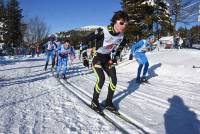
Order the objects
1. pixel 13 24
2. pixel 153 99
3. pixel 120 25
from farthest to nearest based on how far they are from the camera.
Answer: pixel 13 24 → pixel 153 99 → pixel 120 25

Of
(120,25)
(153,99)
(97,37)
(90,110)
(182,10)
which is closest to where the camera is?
(120,25)

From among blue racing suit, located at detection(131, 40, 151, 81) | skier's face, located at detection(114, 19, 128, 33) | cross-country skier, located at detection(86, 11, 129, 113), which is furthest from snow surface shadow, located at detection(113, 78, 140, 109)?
skier's face, located at detection(114, 19, 128, 33)

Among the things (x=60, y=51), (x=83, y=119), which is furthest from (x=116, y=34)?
(x=60, y=51)

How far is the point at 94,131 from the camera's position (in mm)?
5996

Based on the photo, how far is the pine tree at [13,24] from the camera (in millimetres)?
61000

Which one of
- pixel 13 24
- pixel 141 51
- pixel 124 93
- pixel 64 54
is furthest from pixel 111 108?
pixel 13 24

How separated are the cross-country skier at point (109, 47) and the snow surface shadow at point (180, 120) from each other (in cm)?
129

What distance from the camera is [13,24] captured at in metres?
61.6

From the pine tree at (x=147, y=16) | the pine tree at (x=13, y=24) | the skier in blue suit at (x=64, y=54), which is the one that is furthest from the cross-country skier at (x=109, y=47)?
the pine tree at (x=13, y=24)

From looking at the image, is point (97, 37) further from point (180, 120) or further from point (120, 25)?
point (180, 120)

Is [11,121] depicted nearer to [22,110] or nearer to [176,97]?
[22,110]

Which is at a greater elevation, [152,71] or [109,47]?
[109,47]

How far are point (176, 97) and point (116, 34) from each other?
3586 millimetres

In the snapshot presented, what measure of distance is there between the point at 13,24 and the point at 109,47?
57.0 meters
